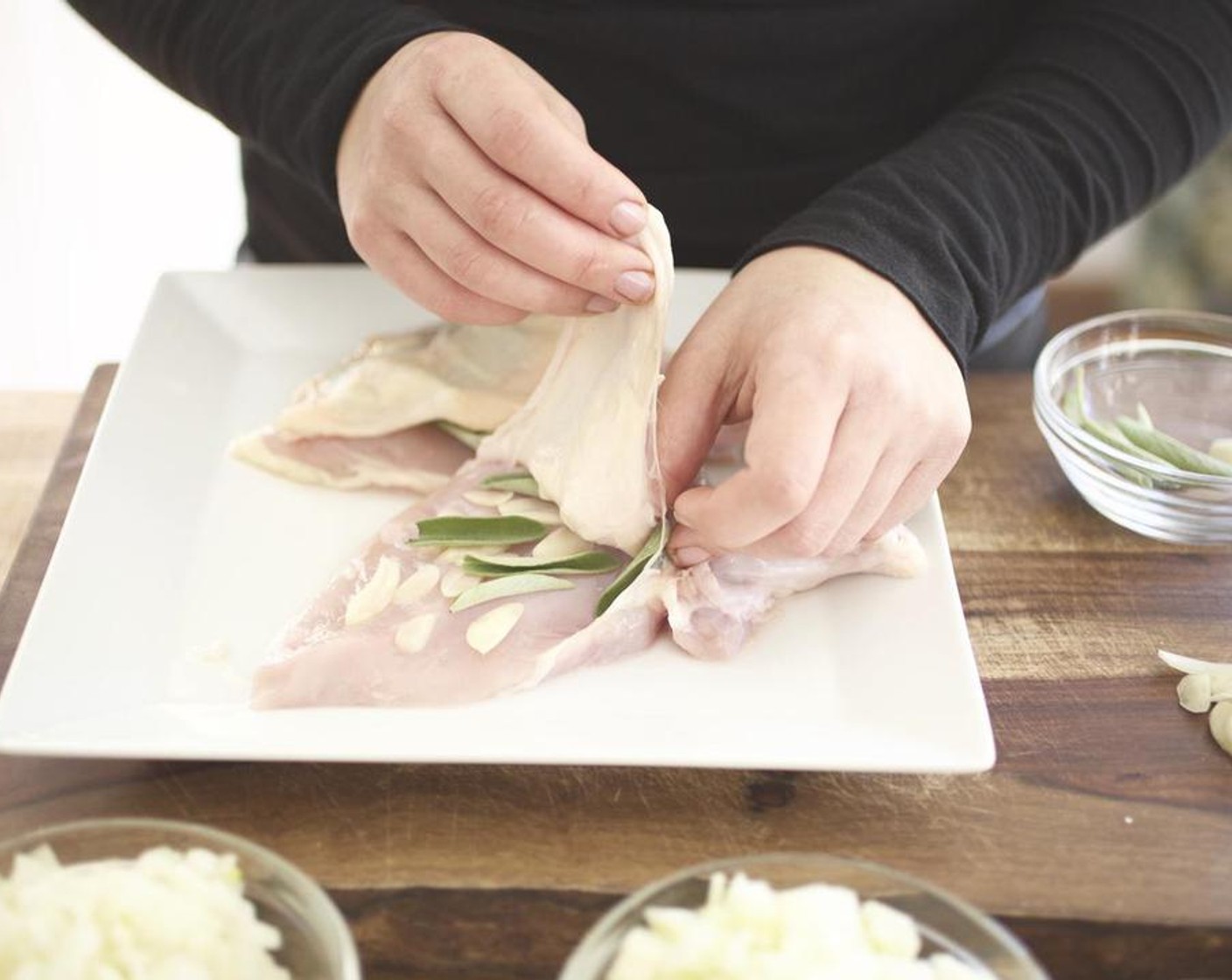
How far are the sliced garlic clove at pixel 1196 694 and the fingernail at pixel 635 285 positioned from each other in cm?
46

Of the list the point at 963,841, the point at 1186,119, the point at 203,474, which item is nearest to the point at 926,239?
the point at 1186,119

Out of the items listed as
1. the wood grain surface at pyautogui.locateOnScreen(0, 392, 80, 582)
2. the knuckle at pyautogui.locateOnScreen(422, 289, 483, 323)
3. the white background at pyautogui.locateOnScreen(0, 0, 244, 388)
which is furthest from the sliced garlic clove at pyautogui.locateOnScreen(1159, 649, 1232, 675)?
the white background at pyautogui.locateOnScreen(0, 0, 244, 388)

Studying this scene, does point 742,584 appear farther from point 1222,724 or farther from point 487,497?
point 1222,724

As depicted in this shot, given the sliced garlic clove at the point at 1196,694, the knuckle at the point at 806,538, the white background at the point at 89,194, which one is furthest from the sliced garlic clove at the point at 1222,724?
the white background at the point at 89,194

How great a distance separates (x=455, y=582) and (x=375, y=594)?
0.19 feet

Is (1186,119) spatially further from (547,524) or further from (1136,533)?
(547,524)

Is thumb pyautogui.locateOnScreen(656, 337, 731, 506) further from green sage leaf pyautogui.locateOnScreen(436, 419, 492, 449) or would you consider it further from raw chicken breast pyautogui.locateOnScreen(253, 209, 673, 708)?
green sage leaf pyautogui.locateOnScreen(436, 419, 492, 449)

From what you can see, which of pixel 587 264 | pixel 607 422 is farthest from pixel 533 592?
pixel 587 264

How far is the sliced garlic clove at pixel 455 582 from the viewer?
3.45ft

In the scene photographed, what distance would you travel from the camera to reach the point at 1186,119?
1.29 m

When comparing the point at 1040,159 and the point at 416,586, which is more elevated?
the point at 1040,159

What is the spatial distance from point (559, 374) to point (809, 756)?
0.40m

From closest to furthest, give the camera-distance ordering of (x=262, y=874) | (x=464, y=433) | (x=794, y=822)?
(x=262, y=874) → (x=794, y=822) → (x=464, y=433)

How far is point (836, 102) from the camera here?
1.40m
